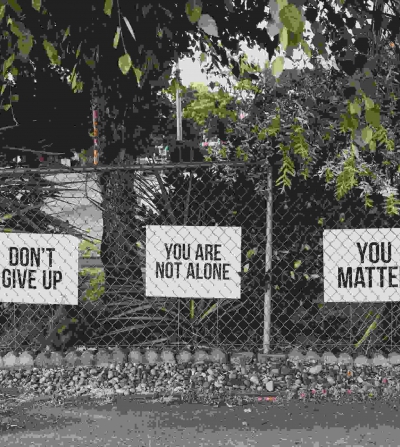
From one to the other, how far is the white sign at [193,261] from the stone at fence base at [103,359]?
0.54 metres

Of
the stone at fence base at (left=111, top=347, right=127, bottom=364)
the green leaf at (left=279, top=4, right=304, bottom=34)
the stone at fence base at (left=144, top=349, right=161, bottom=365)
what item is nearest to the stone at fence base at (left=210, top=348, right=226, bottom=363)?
the stone at fence base at (left=144, top=349, right=161, bottom=365)

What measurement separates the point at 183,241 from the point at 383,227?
4.71 ft

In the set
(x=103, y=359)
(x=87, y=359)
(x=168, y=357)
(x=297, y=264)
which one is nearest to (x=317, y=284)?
(x=297, y=264)

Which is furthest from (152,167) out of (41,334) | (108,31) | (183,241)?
(41,334)

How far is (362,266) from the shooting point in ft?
17.1

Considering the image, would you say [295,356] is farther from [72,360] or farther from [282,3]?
[282,3]

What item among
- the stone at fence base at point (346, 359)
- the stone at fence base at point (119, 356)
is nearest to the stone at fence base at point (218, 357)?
the stone at fence base at point (119, 356)

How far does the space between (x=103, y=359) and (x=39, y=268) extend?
799mm

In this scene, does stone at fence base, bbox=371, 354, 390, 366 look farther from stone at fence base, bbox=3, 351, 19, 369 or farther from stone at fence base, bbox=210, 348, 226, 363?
stone at fence base, bbox=3, 351, 19, 369

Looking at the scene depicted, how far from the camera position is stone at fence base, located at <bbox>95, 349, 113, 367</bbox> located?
5309 mm

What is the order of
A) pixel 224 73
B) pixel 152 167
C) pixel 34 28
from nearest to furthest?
pixel 34 28 → pixel 152 167 → pixel 224 73

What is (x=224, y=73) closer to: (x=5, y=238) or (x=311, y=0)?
(x=5, y=238)

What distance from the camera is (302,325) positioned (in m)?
5.53

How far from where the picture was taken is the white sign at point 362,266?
5.17 meters
